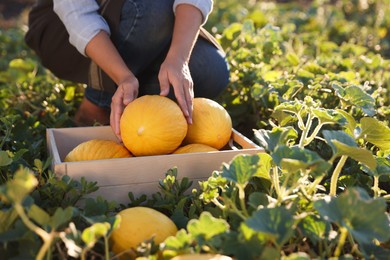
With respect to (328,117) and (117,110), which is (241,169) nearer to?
(328,117)

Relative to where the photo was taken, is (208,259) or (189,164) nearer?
(208,259)

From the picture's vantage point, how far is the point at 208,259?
46.3 inches

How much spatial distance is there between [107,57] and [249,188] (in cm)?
66

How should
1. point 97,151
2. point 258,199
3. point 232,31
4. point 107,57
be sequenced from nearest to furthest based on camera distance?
point 258,199 < point 97,151 < point 107,57 < point 232,31

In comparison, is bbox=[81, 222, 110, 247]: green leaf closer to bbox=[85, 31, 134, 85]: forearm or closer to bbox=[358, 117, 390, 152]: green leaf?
bbox=[358, 117, 390, 152]: green leaf

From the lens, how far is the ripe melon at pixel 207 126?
1830mm

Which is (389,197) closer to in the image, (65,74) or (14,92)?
(65,74)

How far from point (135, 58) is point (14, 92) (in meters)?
0.70

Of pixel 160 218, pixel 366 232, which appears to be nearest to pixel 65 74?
pixel 160 218

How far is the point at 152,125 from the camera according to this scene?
1689 mm

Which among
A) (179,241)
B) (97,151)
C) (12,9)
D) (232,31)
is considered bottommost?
(12,9)

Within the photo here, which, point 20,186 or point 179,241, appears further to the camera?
point 179,241

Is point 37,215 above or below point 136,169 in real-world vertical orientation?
above

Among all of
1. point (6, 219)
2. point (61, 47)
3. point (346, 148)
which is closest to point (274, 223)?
point (346, 148)
